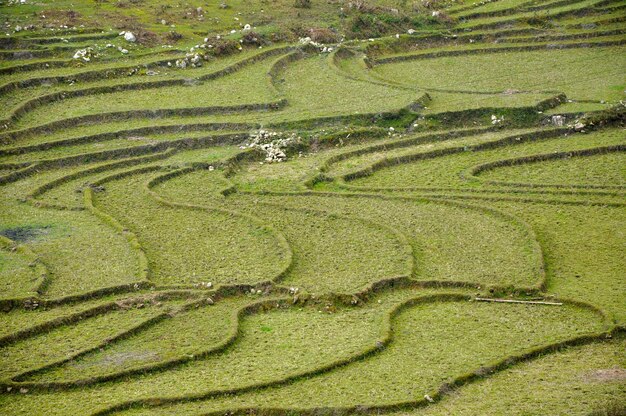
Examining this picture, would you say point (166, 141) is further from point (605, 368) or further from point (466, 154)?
point (605, 368)

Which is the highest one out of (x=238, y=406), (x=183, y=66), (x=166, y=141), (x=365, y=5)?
(x=365, y=5)

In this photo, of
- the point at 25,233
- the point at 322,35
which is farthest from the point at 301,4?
the point at 25,233

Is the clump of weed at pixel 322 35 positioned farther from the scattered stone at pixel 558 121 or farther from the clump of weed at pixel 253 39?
the scattered stone at pixel 558 121

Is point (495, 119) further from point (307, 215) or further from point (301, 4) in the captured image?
point (301, 4)

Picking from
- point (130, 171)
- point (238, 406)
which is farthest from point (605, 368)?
point (130, 171)

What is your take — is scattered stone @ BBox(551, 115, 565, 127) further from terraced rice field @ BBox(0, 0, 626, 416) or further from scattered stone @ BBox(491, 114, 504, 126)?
scattered stone @ BBox(491, 114, 504, 126)

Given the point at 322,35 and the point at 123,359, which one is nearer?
the point at 123,359

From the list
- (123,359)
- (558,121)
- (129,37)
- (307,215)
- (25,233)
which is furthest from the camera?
(129,37)

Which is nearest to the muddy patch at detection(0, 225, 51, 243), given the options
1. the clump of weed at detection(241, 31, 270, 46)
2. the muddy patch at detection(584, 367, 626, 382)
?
the muddy patch at detection(584, 367, 626, 382)

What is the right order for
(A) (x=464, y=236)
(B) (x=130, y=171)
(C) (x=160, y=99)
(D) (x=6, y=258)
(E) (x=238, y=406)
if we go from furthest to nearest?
(C) (x=160, y=99) < (B) (x=130, y=171) < (A) (x=464, y=236) < (D) (x=6, y=258) < (E) (x=238, y=406)
